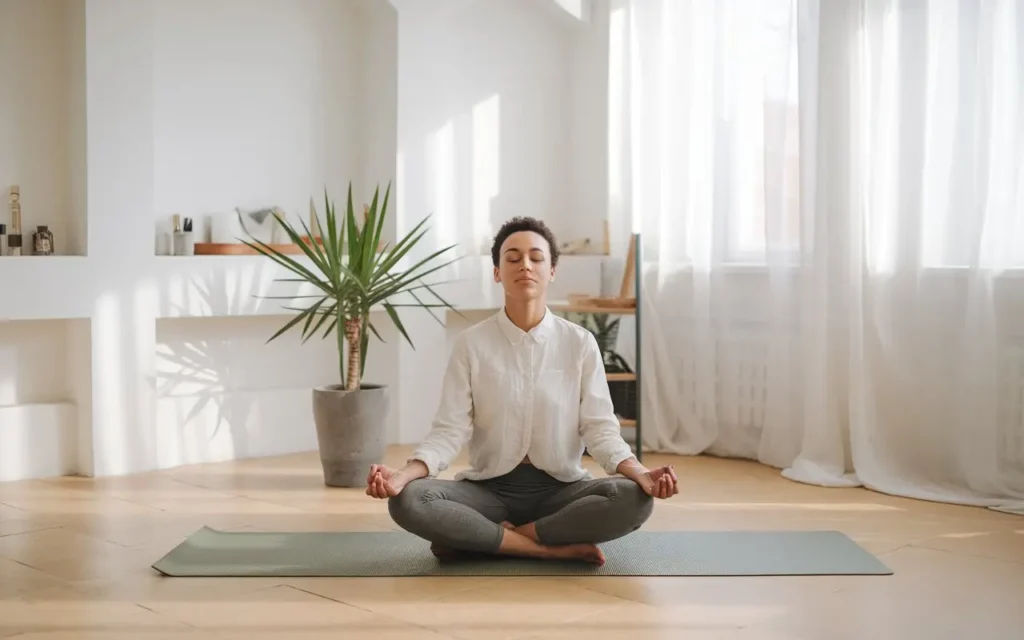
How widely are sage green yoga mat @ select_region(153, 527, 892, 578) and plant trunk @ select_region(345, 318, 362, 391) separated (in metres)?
1.01

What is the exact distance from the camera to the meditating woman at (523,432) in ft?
11.0

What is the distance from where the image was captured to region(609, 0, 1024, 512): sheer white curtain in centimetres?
438

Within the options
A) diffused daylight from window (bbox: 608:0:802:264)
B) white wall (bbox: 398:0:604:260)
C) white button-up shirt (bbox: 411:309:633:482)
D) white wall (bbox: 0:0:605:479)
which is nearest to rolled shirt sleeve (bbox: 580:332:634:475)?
white button-up shirt (bbox: 411:309:633:482)

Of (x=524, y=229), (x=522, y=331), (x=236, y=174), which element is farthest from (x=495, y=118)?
(x=522, y=331)

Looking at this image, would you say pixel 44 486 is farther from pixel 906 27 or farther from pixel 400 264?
pixel 906 27

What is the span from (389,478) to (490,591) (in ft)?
1.34

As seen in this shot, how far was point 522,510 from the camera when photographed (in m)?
3.53

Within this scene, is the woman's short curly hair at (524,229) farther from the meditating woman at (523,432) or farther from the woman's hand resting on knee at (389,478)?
the woman's hand resting on knee at (389,478)

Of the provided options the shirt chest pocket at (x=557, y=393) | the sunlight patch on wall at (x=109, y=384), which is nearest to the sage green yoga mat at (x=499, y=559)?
the shirt chest pocket at (x=557, y=393)

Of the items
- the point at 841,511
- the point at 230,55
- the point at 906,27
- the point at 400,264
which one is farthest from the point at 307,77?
the point at 841,511

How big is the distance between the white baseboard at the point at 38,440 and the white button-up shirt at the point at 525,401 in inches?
85.1

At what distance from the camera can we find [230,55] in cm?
544

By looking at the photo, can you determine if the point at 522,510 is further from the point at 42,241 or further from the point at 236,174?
the point at 236,174

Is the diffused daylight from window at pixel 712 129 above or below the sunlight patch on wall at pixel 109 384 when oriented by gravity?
above
